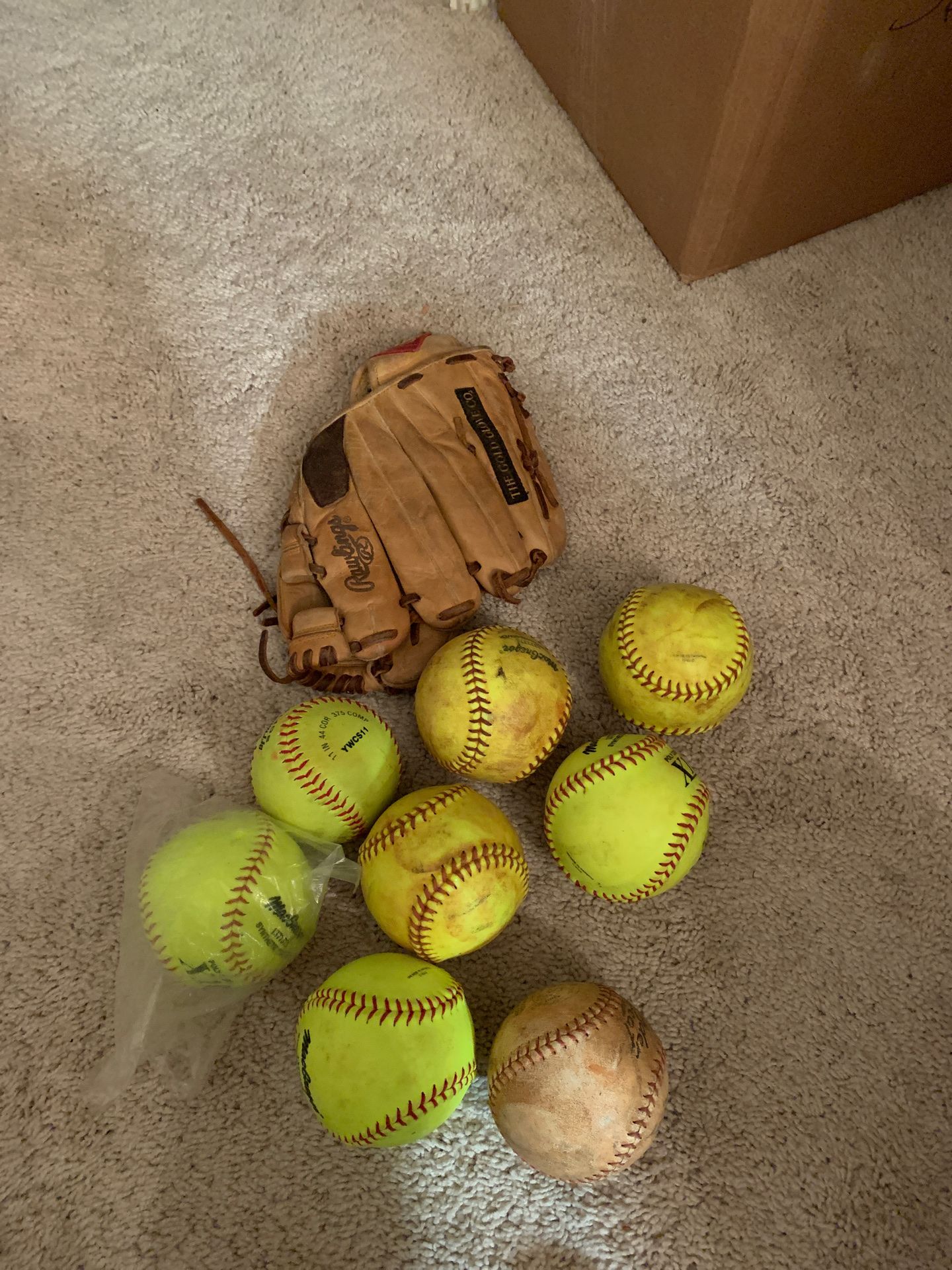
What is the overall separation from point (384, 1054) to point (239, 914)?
252 millimetres

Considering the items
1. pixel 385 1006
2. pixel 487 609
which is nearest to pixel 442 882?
pixel 385 1006

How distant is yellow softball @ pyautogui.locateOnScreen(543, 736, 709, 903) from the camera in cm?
112

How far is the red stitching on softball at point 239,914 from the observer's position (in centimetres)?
108

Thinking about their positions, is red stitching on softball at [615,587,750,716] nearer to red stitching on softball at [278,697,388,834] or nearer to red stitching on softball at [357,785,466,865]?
red stitching on softball at [357,785,466,865]

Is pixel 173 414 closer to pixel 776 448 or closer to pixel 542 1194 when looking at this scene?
pixel 776 448

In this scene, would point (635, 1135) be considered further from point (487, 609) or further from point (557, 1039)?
point (487, 609)

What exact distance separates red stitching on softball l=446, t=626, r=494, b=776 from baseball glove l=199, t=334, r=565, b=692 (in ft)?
0.53

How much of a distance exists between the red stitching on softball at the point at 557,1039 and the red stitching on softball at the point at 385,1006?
0.10m

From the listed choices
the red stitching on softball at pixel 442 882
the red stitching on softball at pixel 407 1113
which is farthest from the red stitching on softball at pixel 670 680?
the red stitching on softball at pixel 407 1113

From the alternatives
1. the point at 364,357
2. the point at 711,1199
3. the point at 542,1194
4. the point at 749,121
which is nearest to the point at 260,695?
the point at 364,357

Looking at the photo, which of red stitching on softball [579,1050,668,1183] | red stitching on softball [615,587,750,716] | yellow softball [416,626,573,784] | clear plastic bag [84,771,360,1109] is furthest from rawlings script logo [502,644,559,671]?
red stitching on softball [579,1050,668,1183]

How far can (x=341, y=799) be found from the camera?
3.85 ft

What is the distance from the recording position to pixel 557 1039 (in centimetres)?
104

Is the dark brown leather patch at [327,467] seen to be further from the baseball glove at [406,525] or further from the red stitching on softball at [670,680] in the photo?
the red stitching on softball at [670,680]
